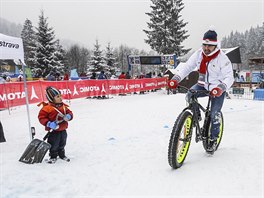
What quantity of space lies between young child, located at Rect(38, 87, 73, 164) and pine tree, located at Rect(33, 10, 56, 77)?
115 ft

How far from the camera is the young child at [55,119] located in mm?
4258

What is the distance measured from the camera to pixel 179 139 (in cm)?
348

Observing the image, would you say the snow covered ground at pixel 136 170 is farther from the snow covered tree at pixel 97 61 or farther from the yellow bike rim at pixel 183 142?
the snow covered tree at pixel 97 61

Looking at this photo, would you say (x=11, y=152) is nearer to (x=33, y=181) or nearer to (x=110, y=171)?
(x=33, y=181)

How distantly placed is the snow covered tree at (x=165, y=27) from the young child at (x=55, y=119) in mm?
36475

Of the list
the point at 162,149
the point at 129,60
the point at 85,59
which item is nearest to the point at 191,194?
the point at 162,149

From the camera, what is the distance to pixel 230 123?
7.48 meters

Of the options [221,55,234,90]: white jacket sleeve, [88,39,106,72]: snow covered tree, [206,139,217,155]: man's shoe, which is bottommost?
[206,139,217,155]: man's shoe

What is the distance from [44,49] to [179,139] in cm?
3750

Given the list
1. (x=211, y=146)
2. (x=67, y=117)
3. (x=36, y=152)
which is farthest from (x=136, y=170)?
(x=36, y=152)

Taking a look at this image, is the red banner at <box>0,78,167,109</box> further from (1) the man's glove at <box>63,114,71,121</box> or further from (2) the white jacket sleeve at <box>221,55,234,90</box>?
(2) the white jacket sleeve at <box>221,55,234,90</box>

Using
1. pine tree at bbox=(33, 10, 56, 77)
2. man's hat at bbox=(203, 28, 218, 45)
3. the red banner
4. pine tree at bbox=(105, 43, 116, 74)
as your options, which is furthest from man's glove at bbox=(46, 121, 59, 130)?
pine tree at bbox=(105, 43, 116, 74)

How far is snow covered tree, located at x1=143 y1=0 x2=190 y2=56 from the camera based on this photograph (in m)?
39.7

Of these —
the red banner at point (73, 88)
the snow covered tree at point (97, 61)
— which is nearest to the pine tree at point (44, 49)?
the snow covered tree at point (97, 61)
